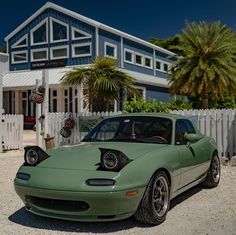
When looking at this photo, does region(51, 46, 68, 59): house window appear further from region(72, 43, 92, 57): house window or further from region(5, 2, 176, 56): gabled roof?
region(5, 2, 176, 56): gabled roof

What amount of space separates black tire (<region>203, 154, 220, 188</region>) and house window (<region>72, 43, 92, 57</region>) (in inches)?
809

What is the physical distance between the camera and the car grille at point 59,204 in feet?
14.5

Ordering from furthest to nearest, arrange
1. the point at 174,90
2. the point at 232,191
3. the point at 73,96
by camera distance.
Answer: the point at 73,96 → the point at 174,90 → the point at 232,191

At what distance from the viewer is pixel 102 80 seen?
1393 centimetres

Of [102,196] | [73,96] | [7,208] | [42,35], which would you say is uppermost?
[42,35]

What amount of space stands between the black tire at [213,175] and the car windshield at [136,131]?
5.03 feet

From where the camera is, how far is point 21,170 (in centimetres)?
502

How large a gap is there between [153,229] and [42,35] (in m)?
26.6

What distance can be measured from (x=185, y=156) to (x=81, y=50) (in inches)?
886

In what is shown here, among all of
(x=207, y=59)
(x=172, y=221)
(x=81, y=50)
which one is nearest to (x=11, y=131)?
(x=172, y=221)

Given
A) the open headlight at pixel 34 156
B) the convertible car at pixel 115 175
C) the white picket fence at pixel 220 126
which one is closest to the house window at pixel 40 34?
the white picket fence at pixel 220 126

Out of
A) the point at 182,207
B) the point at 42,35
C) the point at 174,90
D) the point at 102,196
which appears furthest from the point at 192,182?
the point at 42,35

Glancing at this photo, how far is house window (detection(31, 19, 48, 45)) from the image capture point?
2919 cm

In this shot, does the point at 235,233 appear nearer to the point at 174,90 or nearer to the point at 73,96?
the point at 174,90
